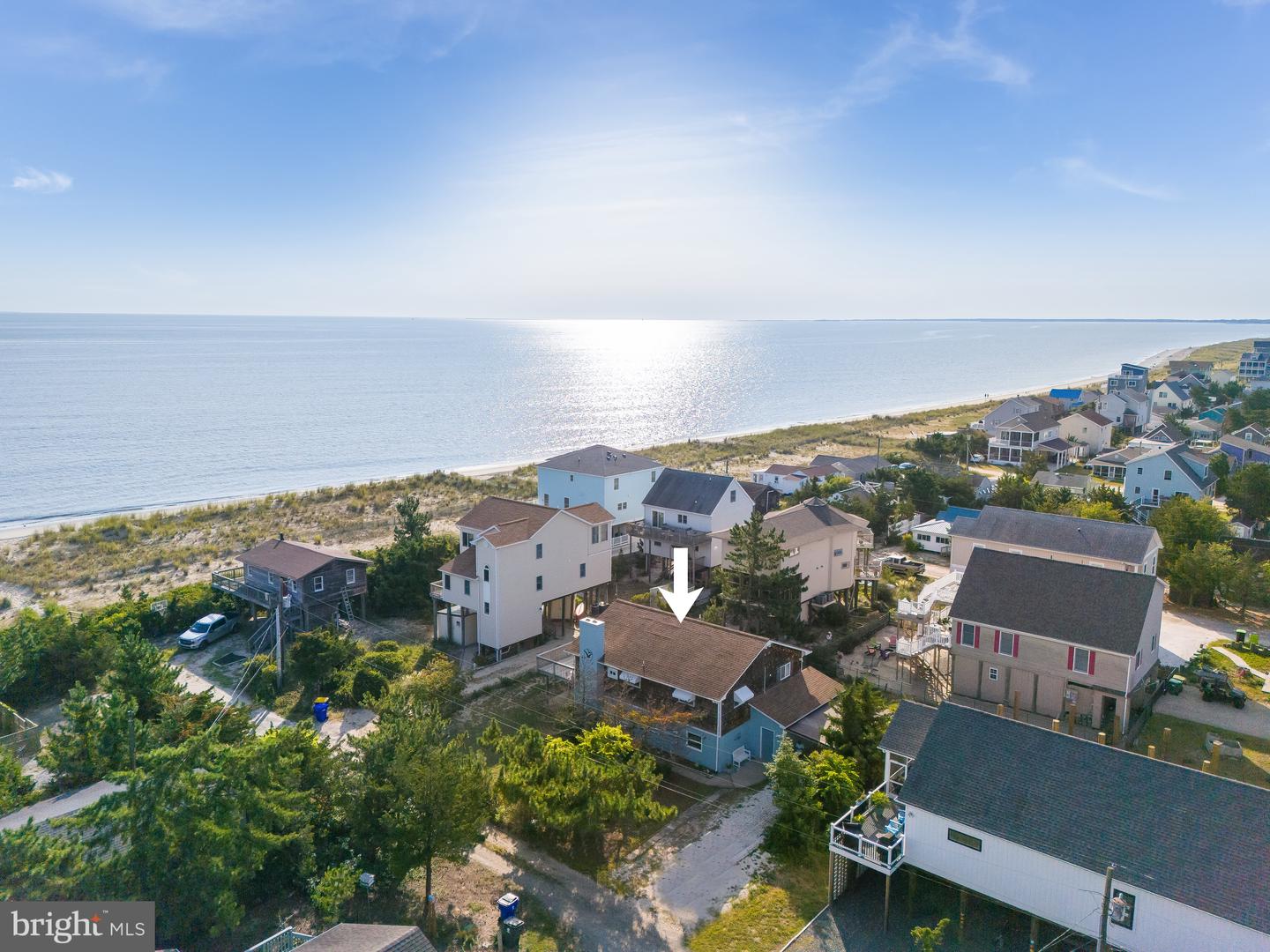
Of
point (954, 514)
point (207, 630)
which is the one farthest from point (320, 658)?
point (954, 514)

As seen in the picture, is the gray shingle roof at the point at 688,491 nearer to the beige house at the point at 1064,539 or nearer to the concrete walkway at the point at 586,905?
the beige house at the point at 1064,539

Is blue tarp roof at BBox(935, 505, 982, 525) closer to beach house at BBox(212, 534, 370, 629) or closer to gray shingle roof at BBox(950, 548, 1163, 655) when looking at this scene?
gray shingle roof at BBox(950, 548, 1163, 655)

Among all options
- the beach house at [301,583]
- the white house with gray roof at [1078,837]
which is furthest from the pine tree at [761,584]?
the beach house at [301,583]

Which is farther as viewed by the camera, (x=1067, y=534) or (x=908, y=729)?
(x=1067, y=534)

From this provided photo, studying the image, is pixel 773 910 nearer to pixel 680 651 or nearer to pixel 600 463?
pixel 680 651

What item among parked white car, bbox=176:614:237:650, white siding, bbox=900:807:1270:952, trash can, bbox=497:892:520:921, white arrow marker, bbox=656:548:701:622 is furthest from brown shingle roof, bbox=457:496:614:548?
white siding, bbox=900:807:1270:952
